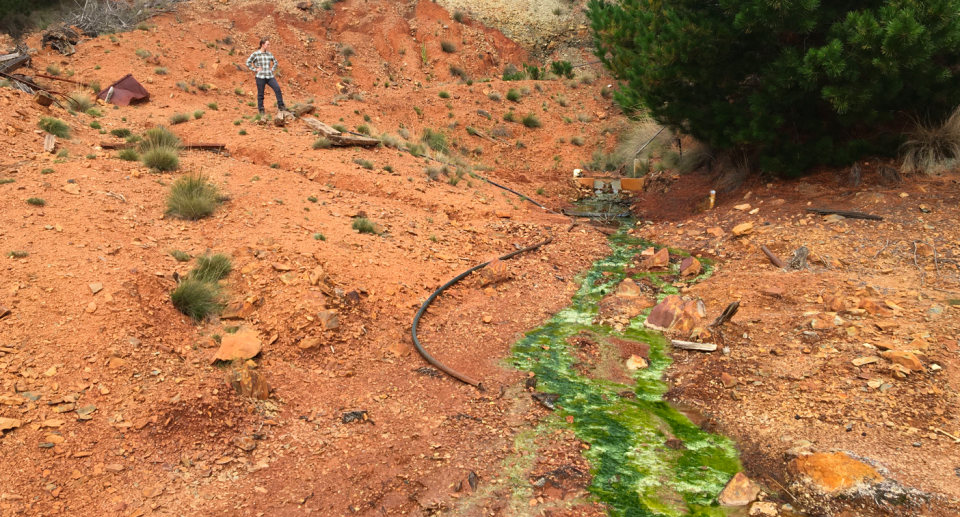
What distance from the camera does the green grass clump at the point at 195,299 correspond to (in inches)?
238

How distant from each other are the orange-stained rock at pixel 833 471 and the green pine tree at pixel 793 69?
5494 millimetres

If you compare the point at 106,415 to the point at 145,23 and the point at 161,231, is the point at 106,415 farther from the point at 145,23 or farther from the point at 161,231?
the point at 145,23

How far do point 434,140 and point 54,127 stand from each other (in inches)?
339

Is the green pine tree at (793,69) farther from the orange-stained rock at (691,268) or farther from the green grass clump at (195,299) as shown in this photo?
the green grass clump at (195,299)

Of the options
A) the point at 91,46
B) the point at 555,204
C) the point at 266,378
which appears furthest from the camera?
the point at 91,46

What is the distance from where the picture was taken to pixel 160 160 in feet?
30.6

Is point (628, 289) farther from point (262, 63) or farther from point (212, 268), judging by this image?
point (262, 63)

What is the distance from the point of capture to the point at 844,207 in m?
9.16

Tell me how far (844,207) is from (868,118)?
1.28 meters

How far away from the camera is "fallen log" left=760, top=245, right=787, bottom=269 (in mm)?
8156

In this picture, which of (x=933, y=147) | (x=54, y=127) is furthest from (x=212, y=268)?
(x=933, y=147)

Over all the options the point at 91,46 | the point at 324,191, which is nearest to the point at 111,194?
the point at 324,191

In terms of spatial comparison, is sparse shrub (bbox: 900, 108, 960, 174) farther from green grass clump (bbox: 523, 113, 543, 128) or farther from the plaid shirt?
the plaid shirt

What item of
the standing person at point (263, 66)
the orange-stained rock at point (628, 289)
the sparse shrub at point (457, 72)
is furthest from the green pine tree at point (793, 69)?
the sparse shrub at point (457, 72)
